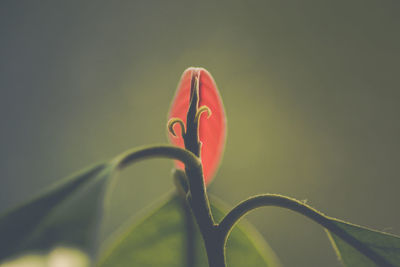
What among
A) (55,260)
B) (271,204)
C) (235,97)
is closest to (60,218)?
(55,260)

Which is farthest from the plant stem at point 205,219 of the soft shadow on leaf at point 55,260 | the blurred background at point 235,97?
the blurred background at point 235,97

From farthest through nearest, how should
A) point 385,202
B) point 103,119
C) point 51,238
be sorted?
point 103,119 < point 385,202 < point 51,238

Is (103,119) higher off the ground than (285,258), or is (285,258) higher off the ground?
(103,119)

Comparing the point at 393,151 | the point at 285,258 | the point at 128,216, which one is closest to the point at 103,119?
the point at 128,216

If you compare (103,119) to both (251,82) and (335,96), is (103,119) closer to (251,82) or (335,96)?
(251,82)

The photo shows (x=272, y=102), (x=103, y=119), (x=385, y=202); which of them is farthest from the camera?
(x=103, y=119)

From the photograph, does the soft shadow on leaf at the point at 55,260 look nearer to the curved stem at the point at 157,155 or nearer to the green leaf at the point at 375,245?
the curved stem at the point at 157,155

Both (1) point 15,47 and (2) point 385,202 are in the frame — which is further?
(1) point 15,47

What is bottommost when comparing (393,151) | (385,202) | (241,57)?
(385,202)
